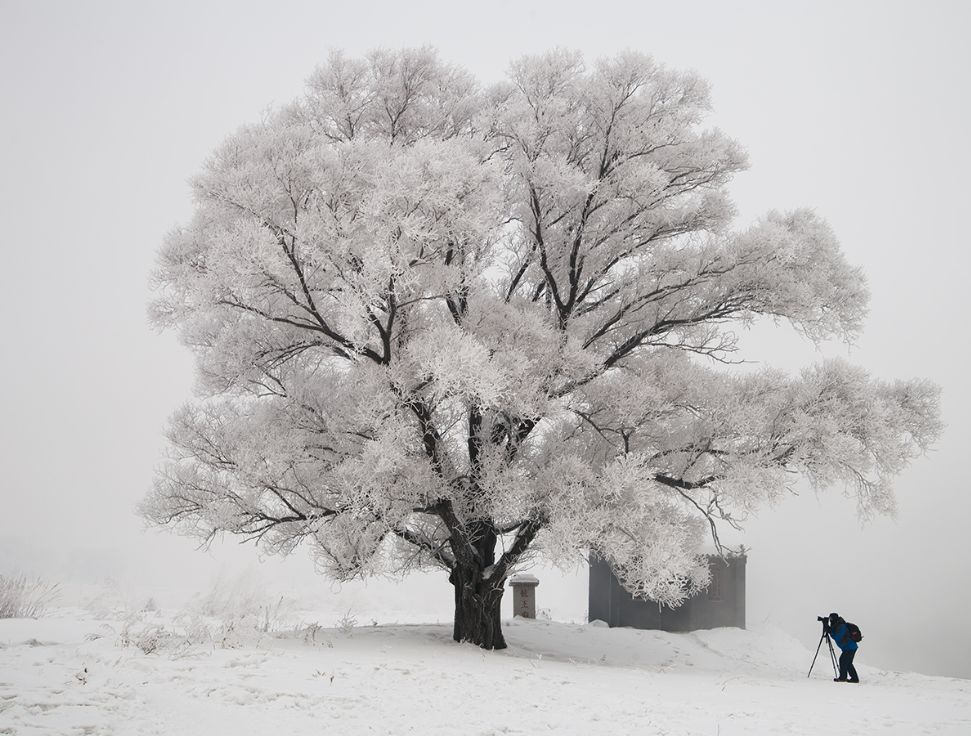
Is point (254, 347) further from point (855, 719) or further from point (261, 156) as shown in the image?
point (855, 719)

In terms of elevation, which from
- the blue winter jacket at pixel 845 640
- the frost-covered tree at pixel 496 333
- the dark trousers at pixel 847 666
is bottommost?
the dark trousers at pixel 847 666

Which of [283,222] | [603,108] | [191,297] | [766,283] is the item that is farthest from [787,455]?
[191,297]

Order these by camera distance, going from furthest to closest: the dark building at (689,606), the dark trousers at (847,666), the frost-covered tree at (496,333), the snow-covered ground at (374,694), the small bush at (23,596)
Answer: the dark building at (689,606) < the small bush at (23,596) < the dark trousers at (847,666) < the frost-covered tree at (496,333) < the snow-covered ground at (374,694)

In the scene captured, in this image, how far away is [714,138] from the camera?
44.3 ft

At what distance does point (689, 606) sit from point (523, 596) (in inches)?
155

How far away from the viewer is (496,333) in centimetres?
1244

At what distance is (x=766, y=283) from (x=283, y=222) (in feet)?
25.2

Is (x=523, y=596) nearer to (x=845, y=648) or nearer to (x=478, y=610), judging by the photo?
(x=478, y=610)

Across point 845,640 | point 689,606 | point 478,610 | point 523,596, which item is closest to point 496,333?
point 478,610

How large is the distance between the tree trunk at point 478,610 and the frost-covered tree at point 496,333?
0.04 meters

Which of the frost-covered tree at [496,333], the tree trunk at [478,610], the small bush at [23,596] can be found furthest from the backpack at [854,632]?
the small bush at [23,596]

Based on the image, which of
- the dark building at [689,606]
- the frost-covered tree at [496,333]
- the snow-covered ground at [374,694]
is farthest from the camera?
the dark building at [689,606]

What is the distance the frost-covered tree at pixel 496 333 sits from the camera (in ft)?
36.7

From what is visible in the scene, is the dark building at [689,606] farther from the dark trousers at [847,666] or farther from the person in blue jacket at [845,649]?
the dark trousers at [847,666]
